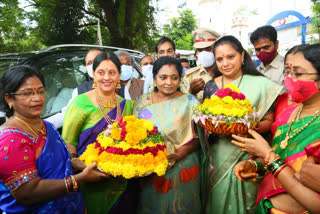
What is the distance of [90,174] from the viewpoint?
2.11 metres

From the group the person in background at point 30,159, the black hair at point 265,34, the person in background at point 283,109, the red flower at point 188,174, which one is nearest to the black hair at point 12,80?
the person in background at point 30,159

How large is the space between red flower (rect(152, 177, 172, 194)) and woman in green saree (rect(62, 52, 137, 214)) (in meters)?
0.30

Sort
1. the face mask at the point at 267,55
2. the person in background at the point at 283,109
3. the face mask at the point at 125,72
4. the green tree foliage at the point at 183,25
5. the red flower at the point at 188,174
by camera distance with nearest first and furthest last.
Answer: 1. the person in background at the point at 283,109
2. the red flower at the point at 188,174
3. the face mask at the point at 267,55
4. the face mask at the point at 125,72
5. the green tree foliage at the point at 183,25

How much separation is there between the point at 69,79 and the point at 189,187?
9.10 ft

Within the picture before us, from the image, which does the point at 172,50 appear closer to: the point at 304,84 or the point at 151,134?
the point at 151,134

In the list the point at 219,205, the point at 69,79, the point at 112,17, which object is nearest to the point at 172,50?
the point at 69,79

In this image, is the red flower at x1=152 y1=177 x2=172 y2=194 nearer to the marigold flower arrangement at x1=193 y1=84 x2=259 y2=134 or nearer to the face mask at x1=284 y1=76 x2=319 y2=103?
the marigold flower arrangement at x1=193 y1=84 x2=259 y2=134

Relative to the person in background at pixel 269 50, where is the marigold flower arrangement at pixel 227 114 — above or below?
below

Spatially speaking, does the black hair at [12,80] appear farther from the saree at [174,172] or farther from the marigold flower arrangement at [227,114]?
the marigold flower arrangement at [227,114]

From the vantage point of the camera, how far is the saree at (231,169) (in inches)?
102

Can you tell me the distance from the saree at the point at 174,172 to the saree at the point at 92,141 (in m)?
0.26

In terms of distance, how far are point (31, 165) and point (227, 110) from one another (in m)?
1.58

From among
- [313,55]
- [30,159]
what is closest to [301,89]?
[313,55]

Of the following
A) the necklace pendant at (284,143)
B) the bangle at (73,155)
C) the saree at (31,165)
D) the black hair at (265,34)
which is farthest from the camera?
the black hair at (265,34)
